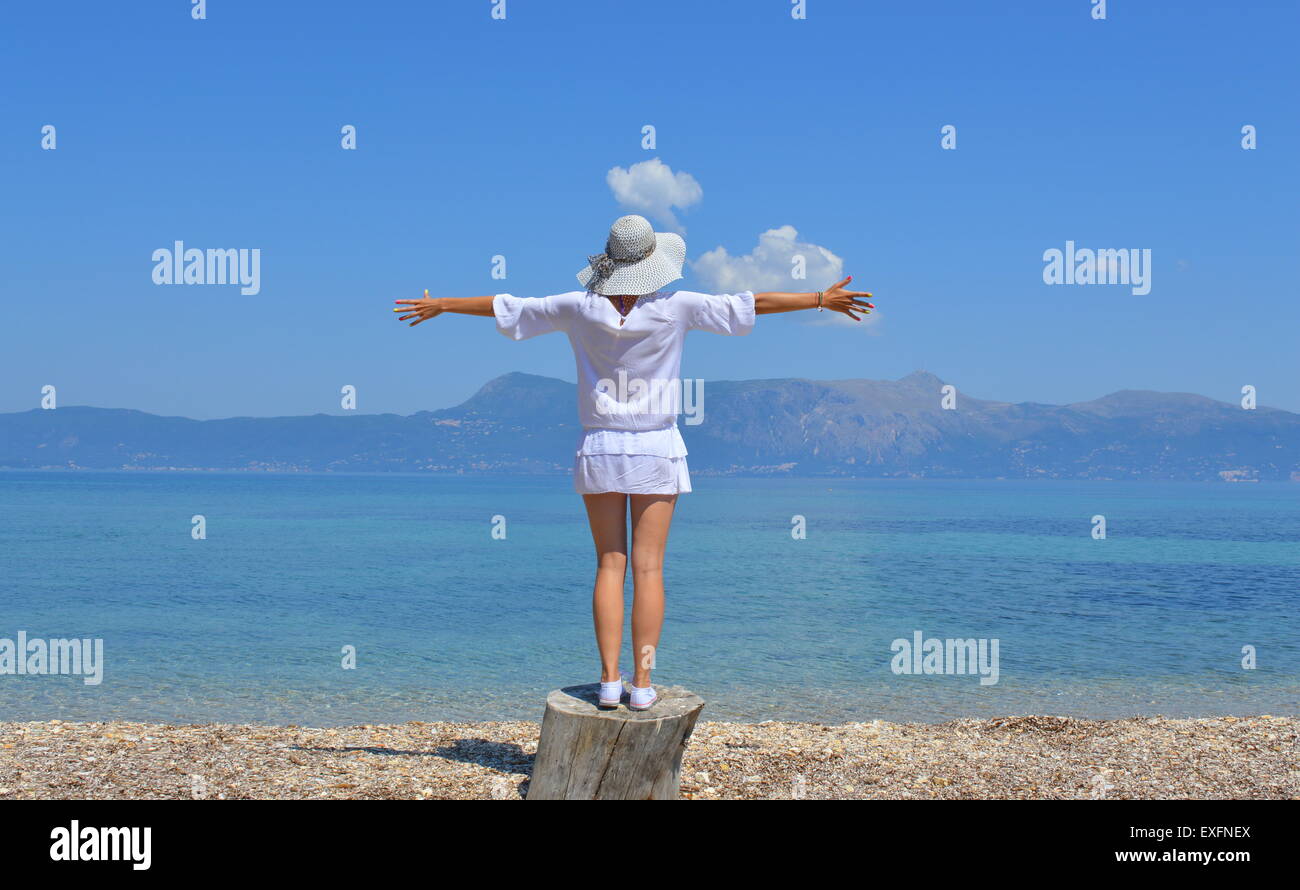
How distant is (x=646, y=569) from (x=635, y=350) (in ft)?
4.72

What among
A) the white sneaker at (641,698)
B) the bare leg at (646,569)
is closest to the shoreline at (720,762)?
the white sneaker at (641,698)

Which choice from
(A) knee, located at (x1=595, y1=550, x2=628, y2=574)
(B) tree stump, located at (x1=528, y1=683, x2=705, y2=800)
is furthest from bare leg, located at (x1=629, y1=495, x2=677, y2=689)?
(B) tree stump, located at (x1=528, y1=683, x2=705, y2=800)

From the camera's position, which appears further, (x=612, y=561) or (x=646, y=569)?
(x=612, y=561)

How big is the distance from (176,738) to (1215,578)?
39.3m

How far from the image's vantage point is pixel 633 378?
6719 millimetres

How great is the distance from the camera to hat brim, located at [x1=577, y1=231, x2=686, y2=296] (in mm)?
6645

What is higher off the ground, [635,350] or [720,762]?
[635,350]

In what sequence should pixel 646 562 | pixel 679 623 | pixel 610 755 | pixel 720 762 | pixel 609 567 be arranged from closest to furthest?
pixel 610 755 < pixel 646 562 < pixel 609 567 < pixel 720 762 < pixel 679 623

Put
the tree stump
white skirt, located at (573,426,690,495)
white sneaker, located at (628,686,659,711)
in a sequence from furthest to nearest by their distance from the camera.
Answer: white sneaker, located at (628,686,659,711) → white skirt, located at (573,426,690,495) → the tree stump

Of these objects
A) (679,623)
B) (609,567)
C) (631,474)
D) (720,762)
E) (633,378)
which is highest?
(633,378)

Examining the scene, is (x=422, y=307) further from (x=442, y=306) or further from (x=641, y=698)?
(x=641, y=698)

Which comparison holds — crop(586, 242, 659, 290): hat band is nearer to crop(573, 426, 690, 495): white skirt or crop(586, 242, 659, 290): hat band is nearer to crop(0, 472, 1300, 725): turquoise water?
crop(573, 426, 690, 495): white skirt

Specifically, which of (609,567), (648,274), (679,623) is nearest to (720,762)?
(609,567)
